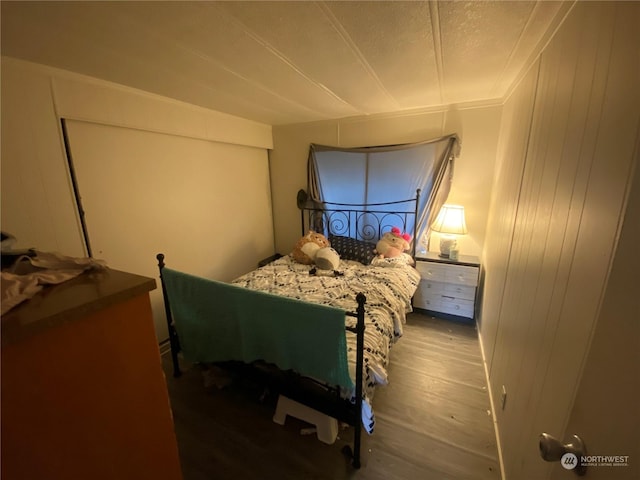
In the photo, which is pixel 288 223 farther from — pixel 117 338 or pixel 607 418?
pixel 607 418

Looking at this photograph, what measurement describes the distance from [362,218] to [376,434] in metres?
2.27

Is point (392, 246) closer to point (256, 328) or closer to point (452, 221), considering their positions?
point (452, 221)

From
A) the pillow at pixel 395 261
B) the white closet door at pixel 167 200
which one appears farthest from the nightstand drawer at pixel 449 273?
the white closet door at pixel 167 200

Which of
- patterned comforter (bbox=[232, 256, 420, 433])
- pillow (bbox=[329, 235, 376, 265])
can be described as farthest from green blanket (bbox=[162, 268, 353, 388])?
pillow (bbox=[329, 235, 376, 265])

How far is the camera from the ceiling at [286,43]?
1142mm

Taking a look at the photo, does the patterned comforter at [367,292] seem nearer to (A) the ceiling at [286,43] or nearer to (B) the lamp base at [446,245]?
(B) the lamp base at [446,245]

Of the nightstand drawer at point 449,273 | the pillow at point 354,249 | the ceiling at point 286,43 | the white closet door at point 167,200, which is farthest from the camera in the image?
the pillow at point 354,249

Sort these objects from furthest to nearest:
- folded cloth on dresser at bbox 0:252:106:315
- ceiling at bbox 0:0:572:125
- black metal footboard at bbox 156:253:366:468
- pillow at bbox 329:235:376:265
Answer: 1. pillow at bbox 329:235:376:265
2. black metal footboard at bbox 156:253:366:468
3. ceiling at bbox 0:0:572:125
4. folded cloth on dresser at bbox 0:252:106:315

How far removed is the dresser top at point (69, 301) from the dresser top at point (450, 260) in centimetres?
255

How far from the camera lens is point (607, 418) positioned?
0.50m

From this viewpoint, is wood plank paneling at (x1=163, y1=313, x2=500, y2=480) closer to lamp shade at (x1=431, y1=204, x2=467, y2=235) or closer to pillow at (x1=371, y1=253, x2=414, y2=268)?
pillow at (x1=371, y1=253, x2=414, y2=268)

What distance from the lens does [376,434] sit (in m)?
1.62

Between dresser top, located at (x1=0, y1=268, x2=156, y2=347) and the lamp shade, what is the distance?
259 centimetres

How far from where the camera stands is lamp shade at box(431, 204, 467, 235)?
263 cm
